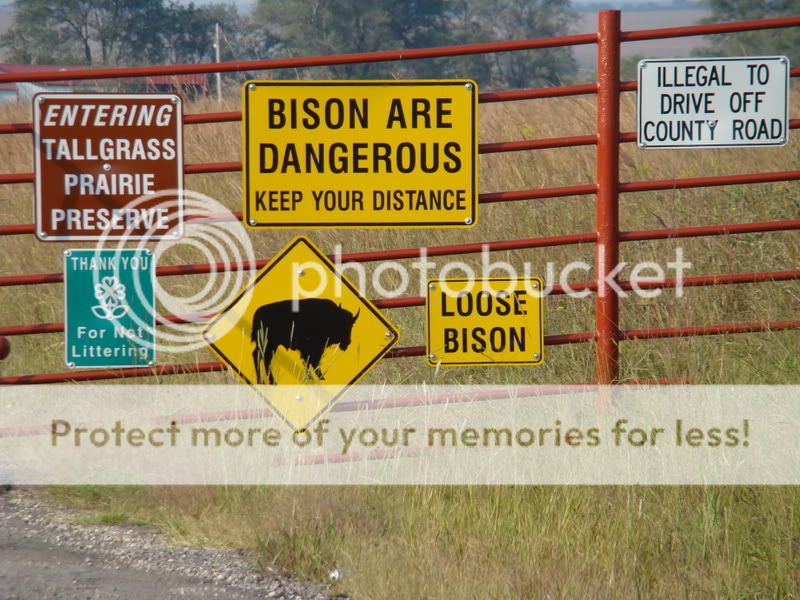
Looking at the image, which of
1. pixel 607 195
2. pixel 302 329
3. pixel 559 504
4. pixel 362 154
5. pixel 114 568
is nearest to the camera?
pixel 114 568

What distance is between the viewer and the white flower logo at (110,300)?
20.7ft

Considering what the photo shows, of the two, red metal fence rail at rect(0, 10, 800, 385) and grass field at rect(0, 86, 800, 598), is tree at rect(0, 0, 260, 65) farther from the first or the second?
red metal fence rail at rect(0, 10, 800, 385)

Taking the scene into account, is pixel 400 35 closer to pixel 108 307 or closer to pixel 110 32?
pixel 110 32

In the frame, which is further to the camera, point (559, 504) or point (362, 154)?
point (362, 154)

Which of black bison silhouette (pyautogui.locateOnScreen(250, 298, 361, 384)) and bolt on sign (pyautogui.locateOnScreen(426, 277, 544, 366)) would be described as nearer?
black bison silhouette (pyautogui.locateOnScreen(250, 298, 361, 384))

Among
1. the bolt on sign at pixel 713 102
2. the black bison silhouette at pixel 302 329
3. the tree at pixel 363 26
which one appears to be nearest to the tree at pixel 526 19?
the tree at pixel 363 26

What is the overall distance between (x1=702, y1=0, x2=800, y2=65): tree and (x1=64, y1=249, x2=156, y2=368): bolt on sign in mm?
34082

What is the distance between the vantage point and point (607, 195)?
21.2 feet

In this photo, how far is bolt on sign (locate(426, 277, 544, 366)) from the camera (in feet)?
20.1

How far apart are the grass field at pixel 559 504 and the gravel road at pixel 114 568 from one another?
0.12 meters

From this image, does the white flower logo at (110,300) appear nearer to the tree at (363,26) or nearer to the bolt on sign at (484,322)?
the bolt on sign at (484,322)

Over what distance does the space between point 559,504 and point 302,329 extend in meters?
1.65

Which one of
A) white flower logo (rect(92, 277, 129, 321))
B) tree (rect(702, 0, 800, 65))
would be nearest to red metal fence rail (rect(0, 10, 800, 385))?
white flower logo (rect(92, 277, 129, 321))

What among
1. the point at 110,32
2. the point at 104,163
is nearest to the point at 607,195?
the point at 104,163
